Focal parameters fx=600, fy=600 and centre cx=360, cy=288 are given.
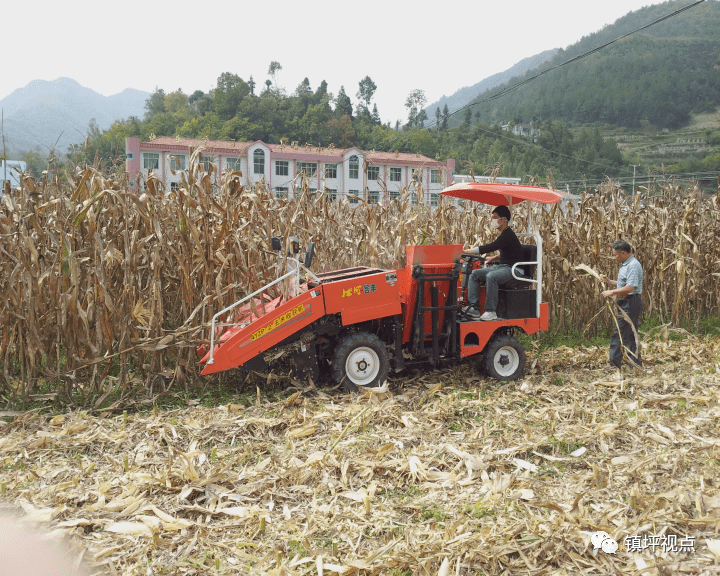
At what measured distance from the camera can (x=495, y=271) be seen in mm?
6391

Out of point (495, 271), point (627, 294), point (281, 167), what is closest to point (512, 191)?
point (495, 271)

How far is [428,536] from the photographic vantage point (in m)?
3.29

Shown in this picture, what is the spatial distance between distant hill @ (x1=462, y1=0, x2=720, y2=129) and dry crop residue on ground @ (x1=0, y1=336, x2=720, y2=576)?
127 meters

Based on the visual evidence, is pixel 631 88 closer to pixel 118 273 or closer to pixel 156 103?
pixel 156 103

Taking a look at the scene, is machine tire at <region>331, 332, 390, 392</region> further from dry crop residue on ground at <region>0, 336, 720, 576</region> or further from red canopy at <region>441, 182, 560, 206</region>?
red canopy at <region>441, 182, 560, 206</region>

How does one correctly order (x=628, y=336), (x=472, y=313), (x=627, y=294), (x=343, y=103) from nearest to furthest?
(x=472, y=313), (x=627, y=294), (x=628, y=336), (x=343, y=103)

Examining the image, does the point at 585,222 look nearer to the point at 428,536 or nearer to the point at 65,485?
the point at 428,536

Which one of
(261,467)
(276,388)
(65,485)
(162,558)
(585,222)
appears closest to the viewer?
(162,558)

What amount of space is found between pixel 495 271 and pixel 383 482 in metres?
3.08

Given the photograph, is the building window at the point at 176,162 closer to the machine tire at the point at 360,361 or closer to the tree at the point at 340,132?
the machine tire at the point at 360,361

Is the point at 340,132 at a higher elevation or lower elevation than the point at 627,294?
higher

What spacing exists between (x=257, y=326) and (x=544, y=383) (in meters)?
3.16

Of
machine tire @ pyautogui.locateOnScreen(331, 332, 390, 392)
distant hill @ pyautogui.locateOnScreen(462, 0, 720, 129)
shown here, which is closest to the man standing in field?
machine tire @ pyautogui.locateOnScreen(331, 332, 390, 392)

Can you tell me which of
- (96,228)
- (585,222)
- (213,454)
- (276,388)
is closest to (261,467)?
(213,454)
